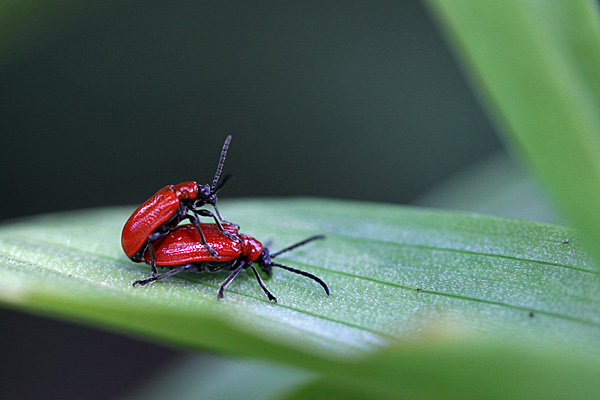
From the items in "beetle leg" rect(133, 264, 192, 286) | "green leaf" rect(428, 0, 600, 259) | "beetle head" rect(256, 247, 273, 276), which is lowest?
"beetle head" rect(256, 247, 273, 276)

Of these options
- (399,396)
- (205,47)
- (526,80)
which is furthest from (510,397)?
(205,47)

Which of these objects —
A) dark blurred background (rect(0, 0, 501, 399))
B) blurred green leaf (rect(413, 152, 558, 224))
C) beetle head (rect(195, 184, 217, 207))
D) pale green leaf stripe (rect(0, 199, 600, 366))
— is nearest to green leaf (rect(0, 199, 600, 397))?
pale green leaf stripe (rect(0, 199, 600, 366))

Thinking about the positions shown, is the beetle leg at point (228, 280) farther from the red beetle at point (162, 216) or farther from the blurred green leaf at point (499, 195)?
the blurred green leaf at point (499, 195)

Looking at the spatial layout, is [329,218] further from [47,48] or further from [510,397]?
[47,48]

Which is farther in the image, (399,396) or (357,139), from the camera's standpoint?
(357,139)

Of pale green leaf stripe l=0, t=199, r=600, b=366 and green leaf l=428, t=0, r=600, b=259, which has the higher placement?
green leaf l=428, t=0, r=600, b=259

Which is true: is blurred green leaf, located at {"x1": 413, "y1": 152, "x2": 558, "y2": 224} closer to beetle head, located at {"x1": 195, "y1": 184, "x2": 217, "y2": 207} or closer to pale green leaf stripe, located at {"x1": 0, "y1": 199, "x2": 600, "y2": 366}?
pale green leaf stripe, located at {"x1": 0, "y1": 199, "x2": 600, "y2": 366}

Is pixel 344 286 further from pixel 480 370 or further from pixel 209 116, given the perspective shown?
pixel 209 116

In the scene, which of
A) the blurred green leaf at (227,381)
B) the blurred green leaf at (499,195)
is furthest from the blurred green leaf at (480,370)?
the blurred green leaf at (499,195)
